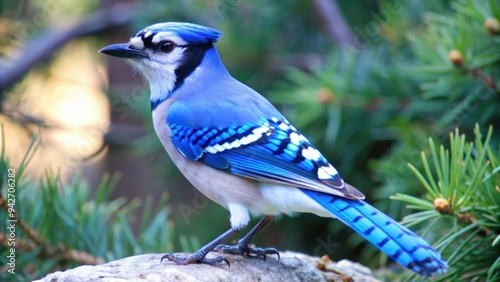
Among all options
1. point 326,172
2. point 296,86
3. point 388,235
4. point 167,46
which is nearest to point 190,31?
point 167,46

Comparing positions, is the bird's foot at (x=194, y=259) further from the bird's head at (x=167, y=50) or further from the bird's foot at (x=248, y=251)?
the bird's head at (x=167, y=50)

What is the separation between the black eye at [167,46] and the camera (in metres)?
2.11

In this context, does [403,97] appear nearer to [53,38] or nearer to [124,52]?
[124,52]

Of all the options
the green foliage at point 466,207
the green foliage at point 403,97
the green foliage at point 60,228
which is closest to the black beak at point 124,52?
the green foliage at point 60,228

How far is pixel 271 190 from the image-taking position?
1.83 meters

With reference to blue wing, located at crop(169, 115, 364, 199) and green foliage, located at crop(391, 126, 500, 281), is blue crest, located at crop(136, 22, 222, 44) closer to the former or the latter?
blue wing, located at crop(169, 115, 364, 199)

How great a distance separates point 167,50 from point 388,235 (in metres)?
0.98

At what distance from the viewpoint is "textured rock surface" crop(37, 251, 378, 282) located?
1372 millimetres

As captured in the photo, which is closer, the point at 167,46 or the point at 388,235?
the point at 388,235

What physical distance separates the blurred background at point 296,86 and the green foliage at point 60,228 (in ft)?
0.19

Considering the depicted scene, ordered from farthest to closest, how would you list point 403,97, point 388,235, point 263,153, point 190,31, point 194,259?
1. point 403,97
2. point 190,31
3. point 263,153
4. point 194,259
5. point 388,235

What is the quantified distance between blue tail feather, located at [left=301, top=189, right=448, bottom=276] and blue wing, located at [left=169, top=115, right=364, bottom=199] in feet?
0.14

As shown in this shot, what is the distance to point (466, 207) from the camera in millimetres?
1499

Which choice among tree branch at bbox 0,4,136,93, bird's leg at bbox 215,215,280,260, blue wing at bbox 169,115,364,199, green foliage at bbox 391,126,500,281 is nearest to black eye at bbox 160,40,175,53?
blue wing at bbox 169,115,364,199
